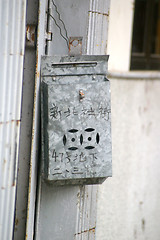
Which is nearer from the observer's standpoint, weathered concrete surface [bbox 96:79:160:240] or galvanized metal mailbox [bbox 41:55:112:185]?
galvanized metal mailbox [bbox 41:55:112:185]

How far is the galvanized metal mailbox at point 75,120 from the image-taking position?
2.35 meters

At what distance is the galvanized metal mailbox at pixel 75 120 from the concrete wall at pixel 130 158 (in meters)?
1.32

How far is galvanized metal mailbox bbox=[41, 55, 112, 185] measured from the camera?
2346 mm

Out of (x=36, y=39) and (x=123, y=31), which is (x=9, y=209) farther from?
(x=123, y=31)

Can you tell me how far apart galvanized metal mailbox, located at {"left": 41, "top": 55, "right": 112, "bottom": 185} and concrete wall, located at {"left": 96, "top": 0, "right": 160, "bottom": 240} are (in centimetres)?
132

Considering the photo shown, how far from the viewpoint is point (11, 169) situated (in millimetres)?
2357

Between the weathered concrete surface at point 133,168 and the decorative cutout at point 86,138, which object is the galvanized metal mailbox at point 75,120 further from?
the weathered concrete surface at point 133,168

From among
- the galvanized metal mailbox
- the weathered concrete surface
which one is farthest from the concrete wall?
the galvanized metal mailbox

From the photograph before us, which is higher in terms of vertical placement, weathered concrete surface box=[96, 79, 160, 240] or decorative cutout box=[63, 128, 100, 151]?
decorative cutout box=[63, 128, 100, 151]

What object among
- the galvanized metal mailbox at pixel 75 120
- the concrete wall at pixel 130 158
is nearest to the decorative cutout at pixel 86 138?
the galvanized metal mailbox at pixel 75 120

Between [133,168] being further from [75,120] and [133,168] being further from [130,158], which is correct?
[75,120]

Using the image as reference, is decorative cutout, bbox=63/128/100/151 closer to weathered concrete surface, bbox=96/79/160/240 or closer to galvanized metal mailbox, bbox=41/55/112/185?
galvanized metal mailbox, bbox=41/55/112/185

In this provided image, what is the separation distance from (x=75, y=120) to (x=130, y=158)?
6.63 feet

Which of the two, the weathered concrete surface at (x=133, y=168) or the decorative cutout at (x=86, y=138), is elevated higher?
the decorative cutout at (x=86, y=138)
